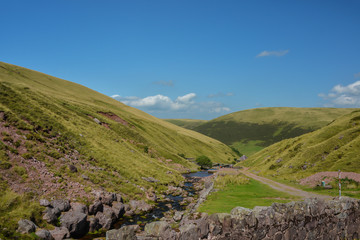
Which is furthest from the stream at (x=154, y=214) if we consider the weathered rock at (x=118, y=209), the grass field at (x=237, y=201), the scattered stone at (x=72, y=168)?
the scattered stone at (x=72, y=168)

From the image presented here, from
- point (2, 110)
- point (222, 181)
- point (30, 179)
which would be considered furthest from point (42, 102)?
point (222, 181)

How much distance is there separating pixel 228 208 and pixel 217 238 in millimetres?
12034

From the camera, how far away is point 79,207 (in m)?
26.8

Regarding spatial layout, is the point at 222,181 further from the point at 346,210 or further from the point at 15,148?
the point at 15,148

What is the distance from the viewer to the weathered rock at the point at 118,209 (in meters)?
30.1

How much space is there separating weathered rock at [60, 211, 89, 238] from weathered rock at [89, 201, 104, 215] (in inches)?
114

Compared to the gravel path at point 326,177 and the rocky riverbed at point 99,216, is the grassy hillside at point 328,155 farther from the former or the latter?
the rocky riverbed at point 99,216

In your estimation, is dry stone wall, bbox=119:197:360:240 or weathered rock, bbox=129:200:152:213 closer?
dry stone wall, bbox=119:197:360:240

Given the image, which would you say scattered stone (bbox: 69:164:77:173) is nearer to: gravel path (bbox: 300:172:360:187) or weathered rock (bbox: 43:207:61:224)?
weathered rock (bbox: 43:207:61:224)

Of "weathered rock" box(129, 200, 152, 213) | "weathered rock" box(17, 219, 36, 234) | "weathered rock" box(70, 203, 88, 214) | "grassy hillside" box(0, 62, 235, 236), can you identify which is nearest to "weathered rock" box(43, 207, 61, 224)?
"grassy hillside" box(0, 62, 235, 236)

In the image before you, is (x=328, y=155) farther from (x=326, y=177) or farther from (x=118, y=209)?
(x=118, y=209)

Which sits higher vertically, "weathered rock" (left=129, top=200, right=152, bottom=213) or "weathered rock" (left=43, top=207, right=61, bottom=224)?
"weathered rock" (left=43, top=207, right=61, bottom=224)

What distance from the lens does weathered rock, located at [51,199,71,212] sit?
25.6 metres

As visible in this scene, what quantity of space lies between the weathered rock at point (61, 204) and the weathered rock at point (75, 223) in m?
1.15
